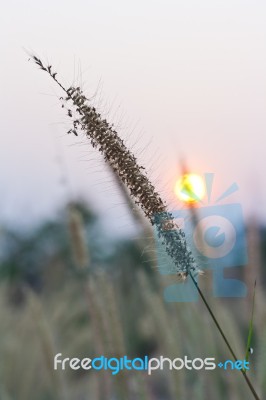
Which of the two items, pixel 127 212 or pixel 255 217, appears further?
pixel 255 217

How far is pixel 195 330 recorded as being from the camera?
1.38 metres

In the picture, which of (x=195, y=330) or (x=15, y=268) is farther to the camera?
(x=15, y=268)

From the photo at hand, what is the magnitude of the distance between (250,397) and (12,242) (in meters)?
3.78

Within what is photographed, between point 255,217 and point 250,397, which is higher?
point 255,217

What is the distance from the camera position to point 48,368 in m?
1.20

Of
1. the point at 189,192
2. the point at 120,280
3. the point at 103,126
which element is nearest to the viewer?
the point at 103,126

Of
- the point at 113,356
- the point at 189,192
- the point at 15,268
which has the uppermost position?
the point at 189,192

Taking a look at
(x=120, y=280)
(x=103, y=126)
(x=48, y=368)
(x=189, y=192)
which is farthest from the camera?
(x=120, y=280)

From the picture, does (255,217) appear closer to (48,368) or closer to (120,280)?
(48,368)

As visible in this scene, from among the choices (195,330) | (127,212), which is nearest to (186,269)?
(127,212)

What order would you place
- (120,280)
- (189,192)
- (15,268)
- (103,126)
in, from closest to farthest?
(103,126) → (189,192) → (120,280) → (15,268)

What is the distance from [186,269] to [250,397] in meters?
0.79

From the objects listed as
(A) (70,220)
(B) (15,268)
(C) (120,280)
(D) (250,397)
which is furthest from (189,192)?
(B) (15,268)

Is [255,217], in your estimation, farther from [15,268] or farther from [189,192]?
[15,268]
